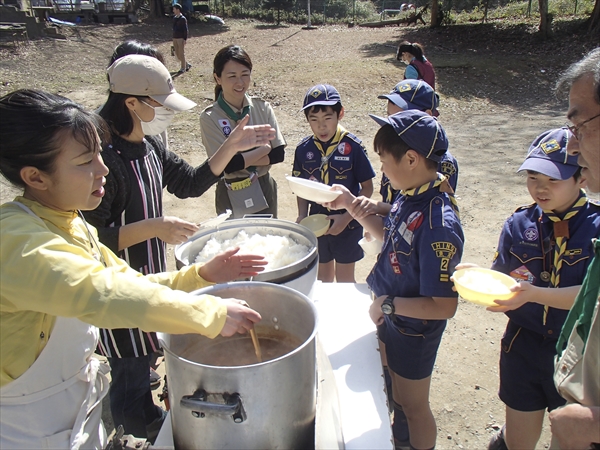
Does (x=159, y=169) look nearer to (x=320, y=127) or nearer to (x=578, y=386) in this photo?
(x=320, y=127)

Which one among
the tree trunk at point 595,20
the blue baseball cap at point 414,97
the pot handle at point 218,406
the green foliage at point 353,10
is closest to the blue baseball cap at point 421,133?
the blue baseball cap at point 414,97

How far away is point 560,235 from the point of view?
2035 millimetres

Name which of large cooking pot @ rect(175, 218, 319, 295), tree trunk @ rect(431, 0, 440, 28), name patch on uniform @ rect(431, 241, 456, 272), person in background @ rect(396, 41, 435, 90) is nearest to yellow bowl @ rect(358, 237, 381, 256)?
large cooking pot @ rect(175, 218, 319, 295)

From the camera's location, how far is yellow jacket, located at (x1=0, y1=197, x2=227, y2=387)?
117cm

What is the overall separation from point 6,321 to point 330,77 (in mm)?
12975

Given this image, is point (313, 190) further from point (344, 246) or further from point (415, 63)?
point (415, 63)

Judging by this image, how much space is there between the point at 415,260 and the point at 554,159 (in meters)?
0.75

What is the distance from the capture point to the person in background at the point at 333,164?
11.1 feet

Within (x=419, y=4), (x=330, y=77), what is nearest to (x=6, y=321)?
(x=330, y=77)

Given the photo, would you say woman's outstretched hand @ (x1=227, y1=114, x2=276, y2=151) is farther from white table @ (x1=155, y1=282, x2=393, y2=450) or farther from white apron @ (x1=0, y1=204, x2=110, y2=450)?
white apron @ (x1=0, y1=204, x2=110, y2=450)

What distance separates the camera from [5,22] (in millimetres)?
20609

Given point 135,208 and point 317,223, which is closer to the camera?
point 135,208

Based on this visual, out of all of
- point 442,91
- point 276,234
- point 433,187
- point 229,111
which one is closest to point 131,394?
point 276,234

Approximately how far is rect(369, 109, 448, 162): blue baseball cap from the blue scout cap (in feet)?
1.33
